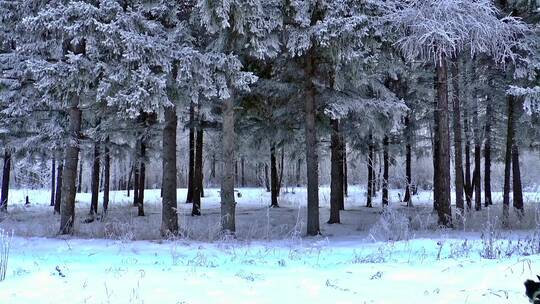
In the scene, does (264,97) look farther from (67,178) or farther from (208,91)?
(67,178)

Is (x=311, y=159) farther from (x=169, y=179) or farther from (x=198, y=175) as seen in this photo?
(x=198, y=175)

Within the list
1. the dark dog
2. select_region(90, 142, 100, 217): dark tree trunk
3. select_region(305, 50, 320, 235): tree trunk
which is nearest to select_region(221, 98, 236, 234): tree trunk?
select_region(305, 50, 320, 235): tree trunk

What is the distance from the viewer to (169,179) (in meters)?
12.5

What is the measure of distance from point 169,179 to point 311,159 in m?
3.80

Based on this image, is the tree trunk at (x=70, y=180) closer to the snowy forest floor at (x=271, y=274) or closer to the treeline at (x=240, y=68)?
the treeline at (x=240, y=68)

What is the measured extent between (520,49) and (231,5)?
8609 mm

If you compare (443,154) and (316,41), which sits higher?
(316,41)

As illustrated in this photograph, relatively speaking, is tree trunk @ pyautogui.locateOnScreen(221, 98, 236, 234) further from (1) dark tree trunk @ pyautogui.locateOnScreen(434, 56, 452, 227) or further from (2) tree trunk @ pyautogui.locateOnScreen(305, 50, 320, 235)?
(1) dark tree trunk @ pyautogui.locateOnScreen(434, 56, 452, 227)

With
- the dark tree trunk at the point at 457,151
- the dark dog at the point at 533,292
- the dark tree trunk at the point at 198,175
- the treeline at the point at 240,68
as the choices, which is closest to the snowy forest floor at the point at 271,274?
the dark dog at the point at 533,292

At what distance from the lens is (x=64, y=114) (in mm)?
16234

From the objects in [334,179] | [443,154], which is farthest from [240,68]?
[443,154]

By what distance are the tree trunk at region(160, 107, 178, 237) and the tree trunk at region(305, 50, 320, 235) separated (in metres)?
3.56

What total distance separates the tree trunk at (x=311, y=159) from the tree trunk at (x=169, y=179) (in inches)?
140

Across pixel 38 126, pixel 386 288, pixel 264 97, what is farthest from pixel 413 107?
pixel 386 288
